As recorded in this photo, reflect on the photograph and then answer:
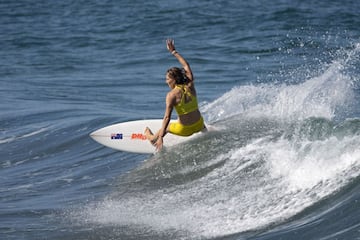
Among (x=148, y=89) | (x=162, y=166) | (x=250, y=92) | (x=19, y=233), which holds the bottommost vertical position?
(x=19, y=233)

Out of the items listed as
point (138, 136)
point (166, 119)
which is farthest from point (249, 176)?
point (138, 136)

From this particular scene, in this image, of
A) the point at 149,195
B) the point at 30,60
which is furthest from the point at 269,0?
the point at 149,195

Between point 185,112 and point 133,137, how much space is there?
46.1 inches

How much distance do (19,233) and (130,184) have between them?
80.8 inches

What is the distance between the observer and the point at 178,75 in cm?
975

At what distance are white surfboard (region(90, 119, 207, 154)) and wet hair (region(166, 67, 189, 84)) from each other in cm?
106

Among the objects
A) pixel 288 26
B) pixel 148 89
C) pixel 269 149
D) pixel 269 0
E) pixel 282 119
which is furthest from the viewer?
pixel 269 0

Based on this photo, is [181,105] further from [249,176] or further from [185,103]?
[249,176]

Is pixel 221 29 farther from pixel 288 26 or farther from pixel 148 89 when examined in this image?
pixel 148 89

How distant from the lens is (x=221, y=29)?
85.7 ft

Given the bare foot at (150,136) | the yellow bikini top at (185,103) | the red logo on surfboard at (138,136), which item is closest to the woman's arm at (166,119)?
the yellow bikini top at (185,103)

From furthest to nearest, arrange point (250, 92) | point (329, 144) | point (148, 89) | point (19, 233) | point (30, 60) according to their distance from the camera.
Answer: point (30, 60)
point (148, 89)
point (250, 92)
point (329, 144)
point (19, 233)

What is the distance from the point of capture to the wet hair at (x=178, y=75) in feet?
31.8

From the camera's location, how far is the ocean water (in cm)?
773
